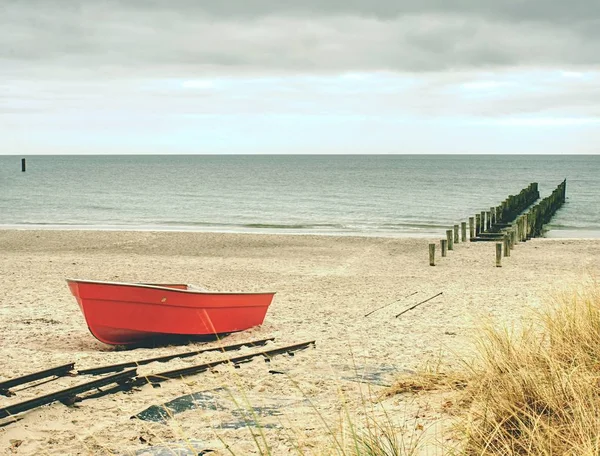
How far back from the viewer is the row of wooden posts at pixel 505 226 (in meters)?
20.2

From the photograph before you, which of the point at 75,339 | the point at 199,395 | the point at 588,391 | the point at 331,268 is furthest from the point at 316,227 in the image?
the point at 588,391

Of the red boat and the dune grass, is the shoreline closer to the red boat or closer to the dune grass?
the red boat

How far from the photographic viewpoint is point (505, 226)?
28.8 metres

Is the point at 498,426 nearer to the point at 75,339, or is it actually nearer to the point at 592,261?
the point at 75,339

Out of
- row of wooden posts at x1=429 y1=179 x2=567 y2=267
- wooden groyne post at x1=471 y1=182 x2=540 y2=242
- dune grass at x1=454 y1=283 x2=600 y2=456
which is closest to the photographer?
dune grass at x1=454 y1=283 x2=600 y2=456

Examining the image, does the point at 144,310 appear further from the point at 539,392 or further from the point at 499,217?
the point at 499,217

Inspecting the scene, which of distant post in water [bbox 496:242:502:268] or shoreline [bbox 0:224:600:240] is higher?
distant post in water [bbox 496:242:502:268]

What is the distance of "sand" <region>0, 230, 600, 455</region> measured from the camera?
5.71 metres

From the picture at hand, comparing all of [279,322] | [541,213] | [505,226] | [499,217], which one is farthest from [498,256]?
[541,213]

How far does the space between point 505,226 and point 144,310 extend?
22.3m

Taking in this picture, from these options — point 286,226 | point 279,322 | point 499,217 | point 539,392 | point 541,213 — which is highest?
point 539,392

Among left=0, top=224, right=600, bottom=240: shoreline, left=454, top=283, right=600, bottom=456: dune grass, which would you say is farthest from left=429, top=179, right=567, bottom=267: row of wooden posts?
left=454, top=283, right=600, bottom=456: dune grass

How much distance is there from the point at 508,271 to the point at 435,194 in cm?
3860

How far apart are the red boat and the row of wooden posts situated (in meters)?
10.0
